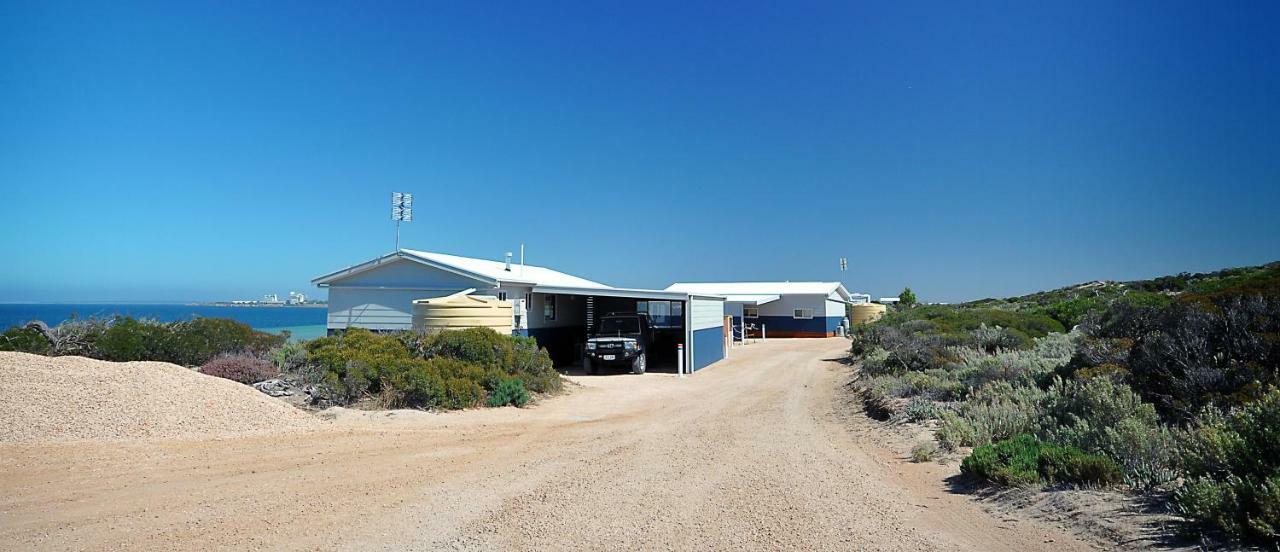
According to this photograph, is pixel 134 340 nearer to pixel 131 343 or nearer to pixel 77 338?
pixel 131 343

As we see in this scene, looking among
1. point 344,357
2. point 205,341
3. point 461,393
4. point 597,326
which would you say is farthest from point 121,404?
point 597,326

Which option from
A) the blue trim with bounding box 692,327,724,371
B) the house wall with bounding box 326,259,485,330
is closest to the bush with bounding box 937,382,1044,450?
the blue trim with bounding box 692,327,724,371

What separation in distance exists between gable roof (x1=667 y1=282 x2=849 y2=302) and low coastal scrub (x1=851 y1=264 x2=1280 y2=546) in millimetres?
30164

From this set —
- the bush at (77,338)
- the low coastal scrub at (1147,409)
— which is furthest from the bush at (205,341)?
the low coastal scrub at (1147,409)

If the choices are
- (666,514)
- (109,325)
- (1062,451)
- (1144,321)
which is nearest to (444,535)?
(666,514)

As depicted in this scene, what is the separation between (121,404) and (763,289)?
45362 mm

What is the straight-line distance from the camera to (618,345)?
23.0m

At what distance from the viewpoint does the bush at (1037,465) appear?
669cm

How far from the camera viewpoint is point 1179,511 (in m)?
5.62

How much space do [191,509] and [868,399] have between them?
1199 cm

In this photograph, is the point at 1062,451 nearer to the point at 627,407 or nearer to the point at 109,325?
the point at 627,407

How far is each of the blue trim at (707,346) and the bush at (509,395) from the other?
10.3m

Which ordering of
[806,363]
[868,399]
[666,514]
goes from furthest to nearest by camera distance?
[806,363], [868,399], [666,514]

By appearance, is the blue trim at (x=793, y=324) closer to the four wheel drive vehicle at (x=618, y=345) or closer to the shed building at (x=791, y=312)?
the shed building at (x=791, y=312)
